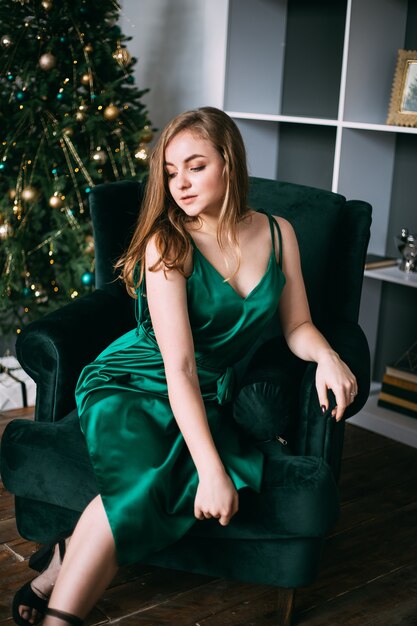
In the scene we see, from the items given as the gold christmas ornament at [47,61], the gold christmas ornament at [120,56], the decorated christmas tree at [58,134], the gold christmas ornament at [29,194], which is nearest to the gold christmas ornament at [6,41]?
the decorated christmas tree at [58,134]

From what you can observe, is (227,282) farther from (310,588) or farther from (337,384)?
(310,588)

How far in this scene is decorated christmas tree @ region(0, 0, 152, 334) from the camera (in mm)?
2770

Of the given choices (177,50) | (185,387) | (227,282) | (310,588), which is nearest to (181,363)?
(185,387)

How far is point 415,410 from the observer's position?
9.65ft

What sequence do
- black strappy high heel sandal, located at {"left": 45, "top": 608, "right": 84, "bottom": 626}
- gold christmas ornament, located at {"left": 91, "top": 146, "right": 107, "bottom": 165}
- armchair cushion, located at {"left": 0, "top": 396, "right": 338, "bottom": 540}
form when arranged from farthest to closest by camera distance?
gold christmas ornament, located at {"left": 91, "top": 146, "right": 107, "bottom": 165}
armchair cushion, located at {"left": 0, "top": 396, "right": 338, "bottom": 540}
black strappy high heel sandal, located at {"left": 45, "top": 608, "right": 84, "bottom": 626}

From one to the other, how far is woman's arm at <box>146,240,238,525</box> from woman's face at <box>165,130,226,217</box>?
5.1 inches

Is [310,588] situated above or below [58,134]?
below

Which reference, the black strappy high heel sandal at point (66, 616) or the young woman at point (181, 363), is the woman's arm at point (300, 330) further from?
the black strappy high heel sandal at point (66, 616)

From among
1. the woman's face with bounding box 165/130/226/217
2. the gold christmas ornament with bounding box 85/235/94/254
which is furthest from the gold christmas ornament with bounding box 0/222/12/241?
the woman's face with bounding box 165/130/226/217

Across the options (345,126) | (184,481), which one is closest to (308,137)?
(345,126)

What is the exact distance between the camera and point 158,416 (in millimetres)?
1669

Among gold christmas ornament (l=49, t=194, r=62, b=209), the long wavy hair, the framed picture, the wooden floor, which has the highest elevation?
the framed picture

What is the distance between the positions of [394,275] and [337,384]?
124 cm

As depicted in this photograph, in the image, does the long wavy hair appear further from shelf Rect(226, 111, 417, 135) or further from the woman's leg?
shelf Rect(226, 111, 417, 135)
